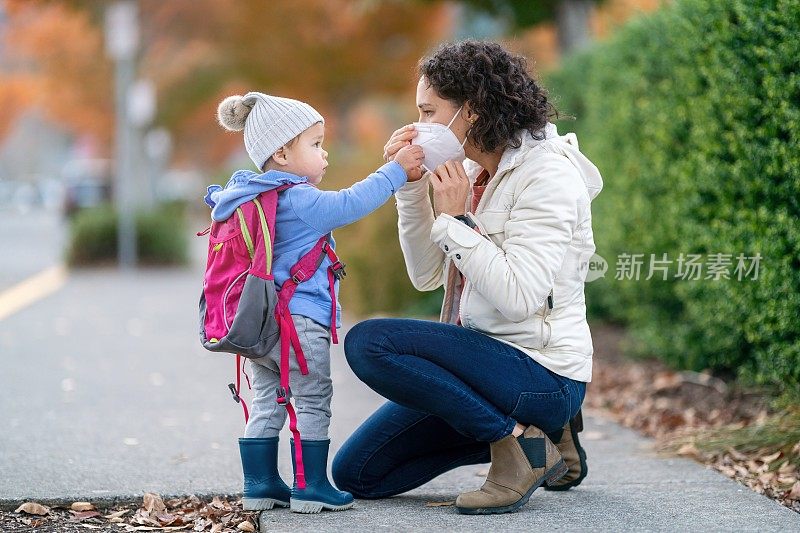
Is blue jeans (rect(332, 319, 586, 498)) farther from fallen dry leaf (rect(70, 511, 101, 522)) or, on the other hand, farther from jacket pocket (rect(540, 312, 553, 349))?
fallen dry leaf (rect(70, 511, 101, 522))

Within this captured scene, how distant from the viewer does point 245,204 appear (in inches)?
149

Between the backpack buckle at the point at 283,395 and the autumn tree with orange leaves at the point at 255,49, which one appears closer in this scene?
the backpack buckle at the point at 283,395

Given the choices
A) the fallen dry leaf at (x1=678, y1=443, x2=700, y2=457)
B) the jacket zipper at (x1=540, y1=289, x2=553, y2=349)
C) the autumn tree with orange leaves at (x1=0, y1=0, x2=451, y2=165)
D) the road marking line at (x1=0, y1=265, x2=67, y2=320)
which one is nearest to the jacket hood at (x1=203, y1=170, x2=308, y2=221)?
the jacket zipper at (x1=540, y1=289, x2=553, y2=349)

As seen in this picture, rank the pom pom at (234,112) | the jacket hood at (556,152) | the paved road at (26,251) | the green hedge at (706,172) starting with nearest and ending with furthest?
the jacket hood at (556,152) → the pom pom at (234,112) → the green hedge at (706,172) → the paved road at (26,251)

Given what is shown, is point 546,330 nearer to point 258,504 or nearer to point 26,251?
point 258,504

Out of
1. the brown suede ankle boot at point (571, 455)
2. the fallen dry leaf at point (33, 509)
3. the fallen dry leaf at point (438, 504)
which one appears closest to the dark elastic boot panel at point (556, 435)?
the brown suede ankle boot at point (571, 455)

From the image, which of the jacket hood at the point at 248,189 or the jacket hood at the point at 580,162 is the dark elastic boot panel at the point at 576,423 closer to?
the jacket hood at the point at 580,162

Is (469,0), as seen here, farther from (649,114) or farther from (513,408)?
(513,408)

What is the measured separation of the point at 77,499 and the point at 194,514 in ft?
1.46

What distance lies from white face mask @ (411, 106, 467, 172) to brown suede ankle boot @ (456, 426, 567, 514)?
95cm

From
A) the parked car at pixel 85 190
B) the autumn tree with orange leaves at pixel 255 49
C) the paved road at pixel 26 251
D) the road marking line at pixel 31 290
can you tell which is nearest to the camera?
the road marking line at pixel 31 290

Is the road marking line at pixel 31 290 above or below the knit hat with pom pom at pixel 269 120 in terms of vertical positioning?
below

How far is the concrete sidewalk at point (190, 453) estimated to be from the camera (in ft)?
12.6

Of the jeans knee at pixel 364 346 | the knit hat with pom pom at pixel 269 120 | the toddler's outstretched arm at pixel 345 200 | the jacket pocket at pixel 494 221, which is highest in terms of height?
the knit hat with pom pom at pixel 269 120
